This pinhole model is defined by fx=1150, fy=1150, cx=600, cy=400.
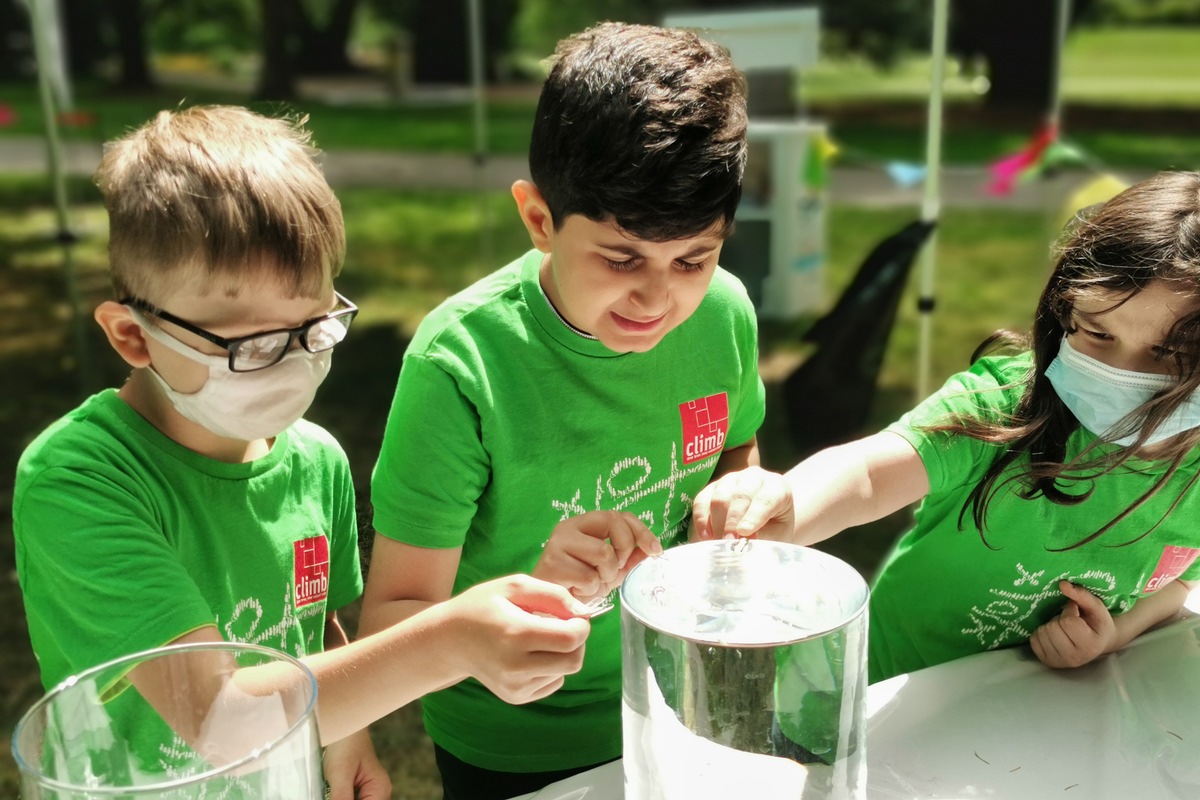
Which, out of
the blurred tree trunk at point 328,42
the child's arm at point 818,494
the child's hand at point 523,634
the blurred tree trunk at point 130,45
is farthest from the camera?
the blurred tree trunk at point 328,42

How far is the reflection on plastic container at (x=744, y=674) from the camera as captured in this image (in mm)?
800

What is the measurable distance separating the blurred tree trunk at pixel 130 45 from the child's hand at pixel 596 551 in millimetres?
15567

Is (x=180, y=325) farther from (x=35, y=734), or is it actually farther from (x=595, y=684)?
(x=595, y=684)

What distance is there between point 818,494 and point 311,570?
0.58 m

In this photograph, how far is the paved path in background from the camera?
33.9 ft

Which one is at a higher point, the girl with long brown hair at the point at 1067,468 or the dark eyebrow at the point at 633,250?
the dark eyebrow at the point at 633,250

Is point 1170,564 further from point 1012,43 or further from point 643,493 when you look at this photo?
point 1012,43

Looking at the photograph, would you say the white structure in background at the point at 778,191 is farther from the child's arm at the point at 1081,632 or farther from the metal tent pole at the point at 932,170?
the child's arm at the point at 1081,632

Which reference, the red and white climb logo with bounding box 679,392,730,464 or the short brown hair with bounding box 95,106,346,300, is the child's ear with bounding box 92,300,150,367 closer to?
the short brown hair with bounding box 95,106,346,300

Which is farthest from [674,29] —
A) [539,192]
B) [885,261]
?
[885,261]

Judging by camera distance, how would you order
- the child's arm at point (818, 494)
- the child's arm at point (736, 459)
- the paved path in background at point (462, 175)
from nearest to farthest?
the child's arm at point (818, 494) → the child's arm at point (736, 459) → the paved path in background at point (462, 175)

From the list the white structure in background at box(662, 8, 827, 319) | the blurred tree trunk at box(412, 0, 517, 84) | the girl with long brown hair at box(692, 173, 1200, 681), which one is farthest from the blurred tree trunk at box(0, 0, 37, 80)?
the girl with long brown hair at box(692, 173, 1200, 681)

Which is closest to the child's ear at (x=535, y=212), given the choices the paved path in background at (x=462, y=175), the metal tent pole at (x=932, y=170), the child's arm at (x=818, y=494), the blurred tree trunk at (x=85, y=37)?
the child's arm at (x=818, y=494)

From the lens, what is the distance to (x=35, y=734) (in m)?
0.69
